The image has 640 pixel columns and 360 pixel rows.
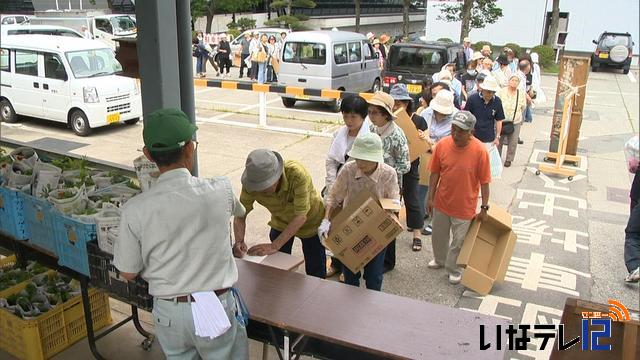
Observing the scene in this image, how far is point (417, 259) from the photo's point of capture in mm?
5938

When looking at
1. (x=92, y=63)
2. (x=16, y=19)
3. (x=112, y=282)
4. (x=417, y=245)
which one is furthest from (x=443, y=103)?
(x=16, y=19)

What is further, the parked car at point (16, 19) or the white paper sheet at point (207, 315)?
the parked car at point (16, 19)

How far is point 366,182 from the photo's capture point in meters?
4.26

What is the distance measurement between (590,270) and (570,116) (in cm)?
422

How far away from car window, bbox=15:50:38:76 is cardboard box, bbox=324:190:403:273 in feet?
31.2

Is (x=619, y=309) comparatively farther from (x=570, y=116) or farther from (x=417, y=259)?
(x=570, y=116)

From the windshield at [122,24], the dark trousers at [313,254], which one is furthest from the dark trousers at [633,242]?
the windshield at [122,24]

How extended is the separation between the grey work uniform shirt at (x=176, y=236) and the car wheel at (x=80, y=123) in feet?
30.4

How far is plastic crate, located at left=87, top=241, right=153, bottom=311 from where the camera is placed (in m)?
3.29

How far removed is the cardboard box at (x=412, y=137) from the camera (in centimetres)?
595

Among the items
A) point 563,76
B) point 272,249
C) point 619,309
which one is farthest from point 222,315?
point 563,76

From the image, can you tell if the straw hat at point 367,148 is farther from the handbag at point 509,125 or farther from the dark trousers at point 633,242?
the handbag at point 509,125

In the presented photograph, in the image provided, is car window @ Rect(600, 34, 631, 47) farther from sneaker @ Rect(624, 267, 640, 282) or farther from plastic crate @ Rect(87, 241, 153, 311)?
plastic crate @ Rect(87, 241, 153, 311)

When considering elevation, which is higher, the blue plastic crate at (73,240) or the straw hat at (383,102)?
the straw hat at (383,102)
